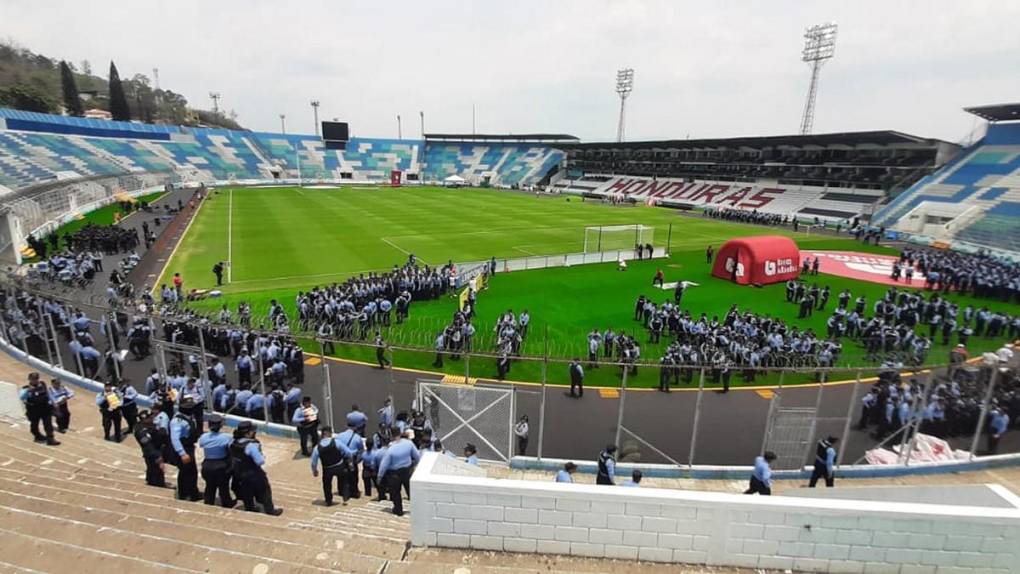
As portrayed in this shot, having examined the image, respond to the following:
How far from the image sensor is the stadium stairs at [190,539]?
15.0 feet

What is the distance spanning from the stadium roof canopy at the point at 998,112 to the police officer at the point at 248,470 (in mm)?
66108

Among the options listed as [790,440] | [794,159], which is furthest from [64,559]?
[794,159]

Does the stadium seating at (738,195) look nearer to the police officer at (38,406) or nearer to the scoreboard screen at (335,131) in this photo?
the scoreboard screen at (335,131)

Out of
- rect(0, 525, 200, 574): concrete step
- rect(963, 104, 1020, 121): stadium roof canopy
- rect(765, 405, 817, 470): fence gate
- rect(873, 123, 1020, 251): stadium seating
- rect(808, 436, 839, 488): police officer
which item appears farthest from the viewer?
rect(963, 104, 1020, 121): stadium roof canopy

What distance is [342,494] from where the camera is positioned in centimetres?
782

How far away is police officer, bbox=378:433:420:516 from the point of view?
7.03 metres

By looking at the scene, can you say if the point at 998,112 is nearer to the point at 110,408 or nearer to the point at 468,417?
A: the point at 468,417

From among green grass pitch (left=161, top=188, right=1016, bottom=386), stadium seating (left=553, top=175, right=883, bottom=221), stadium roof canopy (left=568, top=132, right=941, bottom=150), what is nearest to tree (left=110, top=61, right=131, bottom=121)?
green grass pitch (left=161, top=188, right=1016, bottom=386)

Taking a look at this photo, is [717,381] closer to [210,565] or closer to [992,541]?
[992,541]

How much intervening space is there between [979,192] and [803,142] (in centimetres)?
1858

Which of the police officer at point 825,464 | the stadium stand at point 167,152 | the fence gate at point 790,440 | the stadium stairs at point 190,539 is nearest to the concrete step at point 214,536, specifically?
the stadium stairs at point 190,539

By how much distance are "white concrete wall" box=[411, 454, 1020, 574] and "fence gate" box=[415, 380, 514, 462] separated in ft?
15.4

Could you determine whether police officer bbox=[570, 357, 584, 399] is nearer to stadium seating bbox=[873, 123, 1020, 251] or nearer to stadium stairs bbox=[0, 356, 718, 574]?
stadium stairs bbox=[0, 356, 718, 574]

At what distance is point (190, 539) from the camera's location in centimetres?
495
